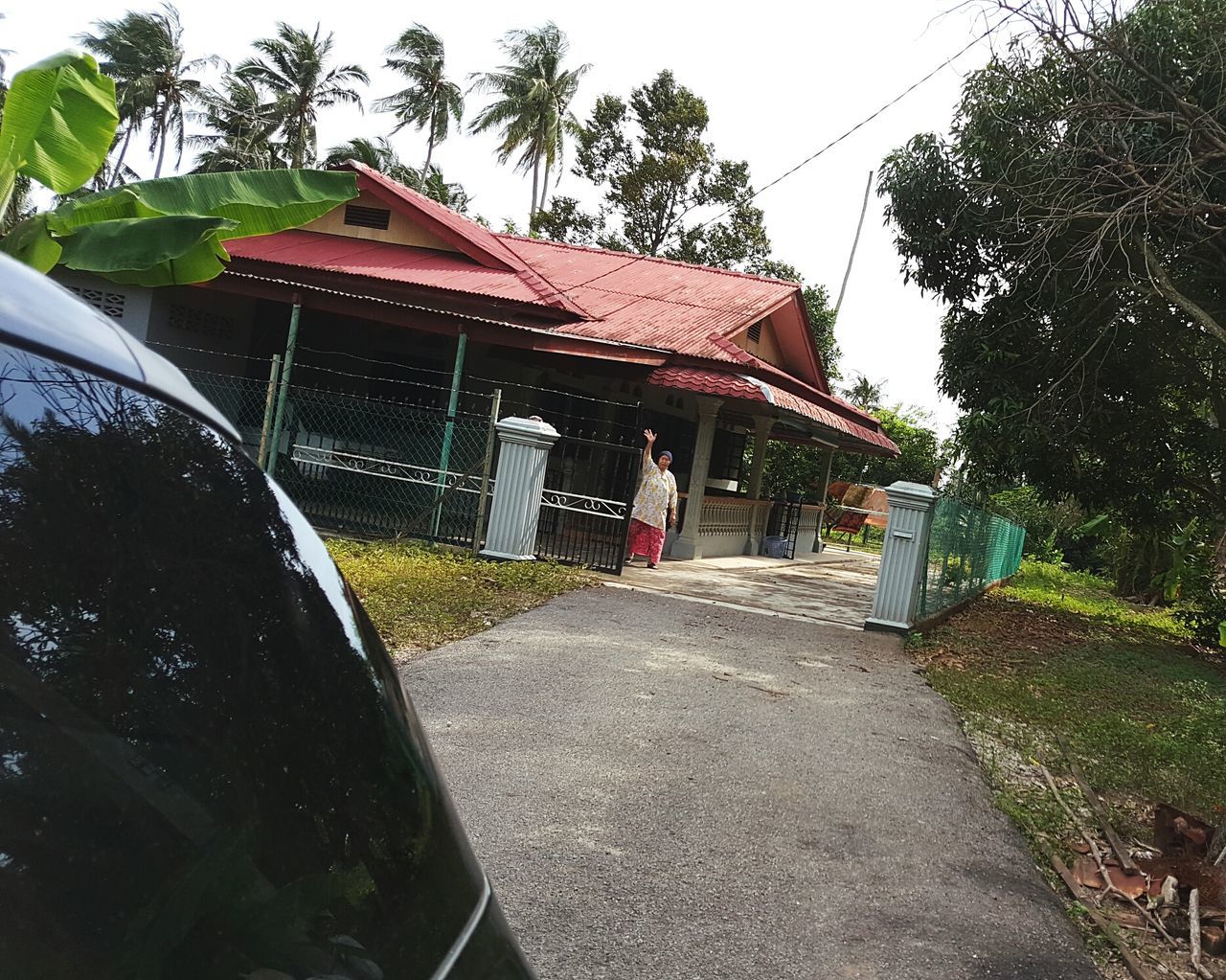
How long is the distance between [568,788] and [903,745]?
2.42 metres

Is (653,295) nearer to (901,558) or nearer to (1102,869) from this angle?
(901,558)

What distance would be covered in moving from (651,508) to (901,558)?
11.4ft

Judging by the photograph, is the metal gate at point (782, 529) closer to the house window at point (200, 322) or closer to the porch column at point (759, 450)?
the porch column at point (759, 450)

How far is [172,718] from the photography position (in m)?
0.95

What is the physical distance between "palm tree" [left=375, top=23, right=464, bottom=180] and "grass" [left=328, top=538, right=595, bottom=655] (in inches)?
1240

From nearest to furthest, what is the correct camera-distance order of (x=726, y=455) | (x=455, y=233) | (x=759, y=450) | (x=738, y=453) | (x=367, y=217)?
(x=455, y=233)
(x=367, y=217)
(x=759, y=450)
(x=726, y=455)
(x=738, y=453)

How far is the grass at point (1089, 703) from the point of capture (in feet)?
20.2

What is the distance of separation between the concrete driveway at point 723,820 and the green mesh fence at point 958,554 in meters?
3.76

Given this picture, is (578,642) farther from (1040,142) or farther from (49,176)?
(1040,142)

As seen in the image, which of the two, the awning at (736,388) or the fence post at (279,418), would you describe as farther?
the awning at (736,388)

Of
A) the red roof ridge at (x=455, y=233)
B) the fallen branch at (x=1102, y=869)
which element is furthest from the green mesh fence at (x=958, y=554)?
the red roof ridge at (x=455, y=233)

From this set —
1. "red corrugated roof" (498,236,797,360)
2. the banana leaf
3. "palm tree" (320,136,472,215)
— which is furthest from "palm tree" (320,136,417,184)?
the banana leaf

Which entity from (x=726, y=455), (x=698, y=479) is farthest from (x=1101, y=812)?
(x=726, y=455)

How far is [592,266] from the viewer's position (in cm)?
1956
